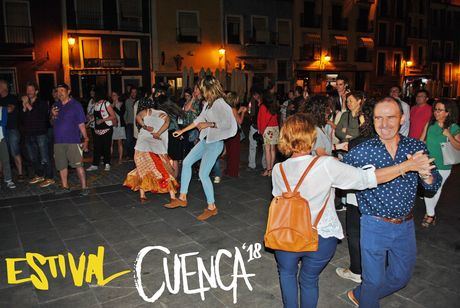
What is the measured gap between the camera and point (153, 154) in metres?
6.40

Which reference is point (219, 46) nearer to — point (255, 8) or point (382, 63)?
point (255, 8)

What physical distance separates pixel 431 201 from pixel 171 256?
3.49 metres

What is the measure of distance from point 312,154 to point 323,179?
4.88 ft

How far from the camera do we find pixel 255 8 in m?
27.0

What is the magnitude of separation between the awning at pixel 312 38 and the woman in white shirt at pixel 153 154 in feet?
84.6

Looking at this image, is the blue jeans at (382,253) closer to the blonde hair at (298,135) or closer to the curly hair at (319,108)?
the blonde hair at (298,135)

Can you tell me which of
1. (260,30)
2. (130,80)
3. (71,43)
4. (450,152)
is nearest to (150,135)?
(450,152)

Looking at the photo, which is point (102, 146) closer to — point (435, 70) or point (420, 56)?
point (420, 56)

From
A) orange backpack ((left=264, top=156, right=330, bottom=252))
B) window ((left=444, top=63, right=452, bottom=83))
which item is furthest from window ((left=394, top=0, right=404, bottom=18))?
orange backpack ((left=264, top=156, right=330, bottom=252))

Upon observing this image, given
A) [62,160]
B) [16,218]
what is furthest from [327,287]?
[62,160]

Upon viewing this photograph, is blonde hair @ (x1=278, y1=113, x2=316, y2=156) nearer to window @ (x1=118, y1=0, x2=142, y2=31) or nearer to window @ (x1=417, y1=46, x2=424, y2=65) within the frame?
window @ (x1=118, y1=0, x2=142, y2=31)

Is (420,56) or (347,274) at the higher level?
(420,56)

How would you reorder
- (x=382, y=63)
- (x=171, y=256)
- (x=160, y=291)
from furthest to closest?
(x=382, y=63) → (x=171, y=256) → (x=160, y=291)

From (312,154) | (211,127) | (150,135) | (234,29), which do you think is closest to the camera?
(312,154)
